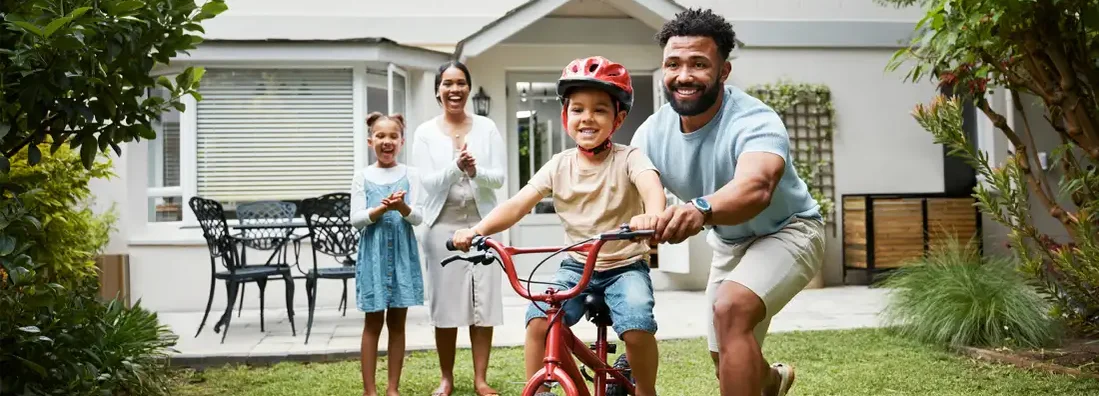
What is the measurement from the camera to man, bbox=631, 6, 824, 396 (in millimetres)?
2691

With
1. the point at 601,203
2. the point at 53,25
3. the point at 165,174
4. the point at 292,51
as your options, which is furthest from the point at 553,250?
the point at 165,174

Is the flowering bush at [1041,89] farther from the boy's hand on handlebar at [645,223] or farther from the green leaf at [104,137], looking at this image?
the green leaf at [104,137]

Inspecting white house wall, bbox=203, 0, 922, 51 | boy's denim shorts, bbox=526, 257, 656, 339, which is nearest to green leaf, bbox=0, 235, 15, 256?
boy's denim shorts, bbox=526, 257, 656, 339

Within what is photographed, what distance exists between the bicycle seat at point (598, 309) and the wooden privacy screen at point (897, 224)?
25.8ft

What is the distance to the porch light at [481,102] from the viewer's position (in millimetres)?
10219

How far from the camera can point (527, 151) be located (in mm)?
10828

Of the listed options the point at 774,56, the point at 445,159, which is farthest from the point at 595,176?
the point at 774,56

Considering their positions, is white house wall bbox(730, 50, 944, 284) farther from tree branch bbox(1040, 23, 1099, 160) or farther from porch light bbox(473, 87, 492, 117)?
tree branch bbox(1040, 23, 1099, 160)

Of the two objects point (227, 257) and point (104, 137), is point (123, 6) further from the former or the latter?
point (227, 257)

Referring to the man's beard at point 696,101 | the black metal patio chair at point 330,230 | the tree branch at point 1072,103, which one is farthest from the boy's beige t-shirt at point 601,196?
the black metal patio chair at point 330,230

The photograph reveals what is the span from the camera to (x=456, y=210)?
480 centimetres

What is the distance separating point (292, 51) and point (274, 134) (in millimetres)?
890

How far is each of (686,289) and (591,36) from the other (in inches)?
116

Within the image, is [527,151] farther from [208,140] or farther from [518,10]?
[208,140]
